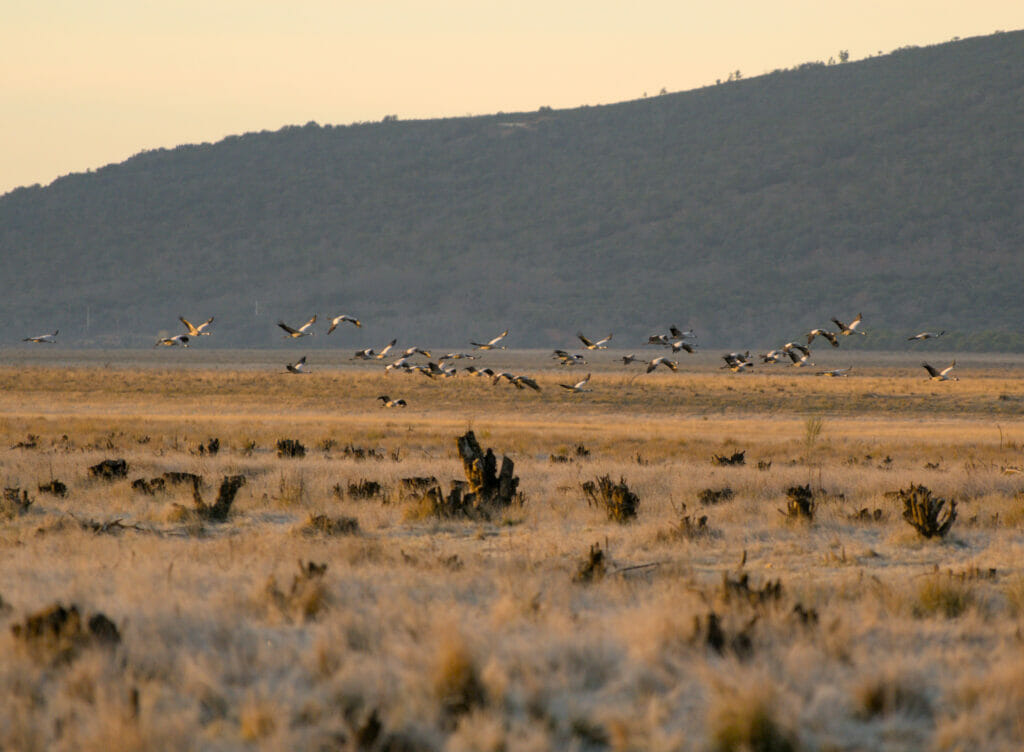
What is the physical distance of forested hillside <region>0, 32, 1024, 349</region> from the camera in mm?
124688

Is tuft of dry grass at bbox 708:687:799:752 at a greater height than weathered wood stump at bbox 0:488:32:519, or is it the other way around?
weathered wood stump at bbox 0:488:32:519

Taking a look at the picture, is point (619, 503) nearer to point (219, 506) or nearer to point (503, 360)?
point (219, 506)

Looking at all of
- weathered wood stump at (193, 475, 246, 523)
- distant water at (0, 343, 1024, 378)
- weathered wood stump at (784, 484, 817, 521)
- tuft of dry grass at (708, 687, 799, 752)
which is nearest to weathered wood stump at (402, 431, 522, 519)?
weathered wood stump at (193, 475, 246, 523)

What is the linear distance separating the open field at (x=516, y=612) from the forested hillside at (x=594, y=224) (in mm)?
93739

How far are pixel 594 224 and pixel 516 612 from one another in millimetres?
137689

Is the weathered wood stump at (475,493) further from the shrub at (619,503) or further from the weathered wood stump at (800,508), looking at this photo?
the weathered wood stump at (800,508)

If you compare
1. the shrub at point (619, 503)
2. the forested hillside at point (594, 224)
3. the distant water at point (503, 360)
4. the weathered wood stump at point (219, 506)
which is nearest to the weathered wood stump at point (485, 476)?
the shrub at point (619, 503)

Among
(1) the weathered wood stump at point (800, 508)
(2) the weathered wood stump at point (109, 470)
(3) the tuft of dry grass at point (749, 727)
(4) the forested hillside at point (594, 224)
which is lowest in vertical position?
(1) the weathered wood stump at point (800, 508)

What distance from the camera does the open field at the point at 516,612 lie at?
7102 mm

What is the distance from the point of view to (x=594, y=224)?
145 m

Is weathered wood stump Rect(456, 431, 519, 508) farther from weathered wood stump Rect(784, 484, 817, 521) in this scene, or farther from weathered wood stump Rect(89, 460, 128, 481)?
weathered wood stump Rect(89, 460, 128, 481)

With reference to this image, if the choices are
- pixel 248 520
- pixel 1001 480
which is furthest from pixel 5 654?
pixel 1001 480

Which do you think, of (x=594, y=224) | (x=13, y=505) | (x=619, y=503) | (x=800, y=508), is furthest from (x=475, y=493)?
(x=594, y=224)

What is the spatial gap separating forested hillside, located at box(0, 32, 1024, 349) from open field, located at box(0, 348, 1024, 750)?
93.7 metres
